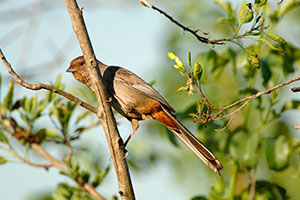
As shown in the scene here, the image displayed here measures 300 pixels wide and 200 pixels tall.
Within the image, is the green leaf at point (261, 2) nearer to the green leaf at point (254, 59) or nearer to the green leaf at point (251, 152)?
the green leaf at point (254, 59)

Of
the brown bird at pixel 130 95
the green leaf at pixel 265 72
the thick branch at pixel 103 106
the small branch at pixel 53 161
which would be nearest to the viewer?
the thick branch at pixel 103 106

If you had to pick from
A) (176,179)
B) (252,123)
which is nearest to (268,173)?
(252,123)

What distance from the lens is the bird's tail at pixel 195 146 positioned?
3549 millimetres

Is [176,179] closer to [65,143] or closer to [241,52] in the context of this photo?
[65,143]

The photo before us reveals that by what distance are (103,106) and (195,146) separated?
110 centimetres

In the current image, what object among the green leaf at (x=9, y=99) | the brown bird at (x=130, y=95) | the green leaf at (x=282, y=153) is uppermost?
the brown bird at (x=130, y=95)

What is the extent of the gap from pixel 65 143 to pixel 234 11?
6.98 feet

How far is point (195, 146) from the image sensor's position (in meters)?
3.75

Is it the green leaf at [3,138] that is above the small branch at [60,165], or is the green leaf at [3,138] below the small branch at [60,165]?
above

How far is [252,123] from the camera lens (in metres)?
5.34

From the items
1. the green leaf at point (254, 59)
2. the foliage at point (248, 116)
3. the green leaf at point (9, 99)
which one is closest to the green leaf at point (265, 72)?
the foliage at point (248, 116)

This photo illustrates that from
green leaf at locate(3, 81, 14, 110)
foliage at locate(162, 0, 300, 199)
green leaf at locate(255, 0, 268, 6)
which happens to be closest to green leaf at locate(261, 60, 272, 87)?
foliage at locate(162, 0, 300, 199)

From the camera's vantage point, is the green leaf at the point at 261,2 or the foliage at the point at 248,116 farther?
the foliage at the point at 248,116

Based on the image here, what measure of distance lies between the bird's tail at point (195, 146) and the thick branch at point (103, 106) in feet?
2.71
